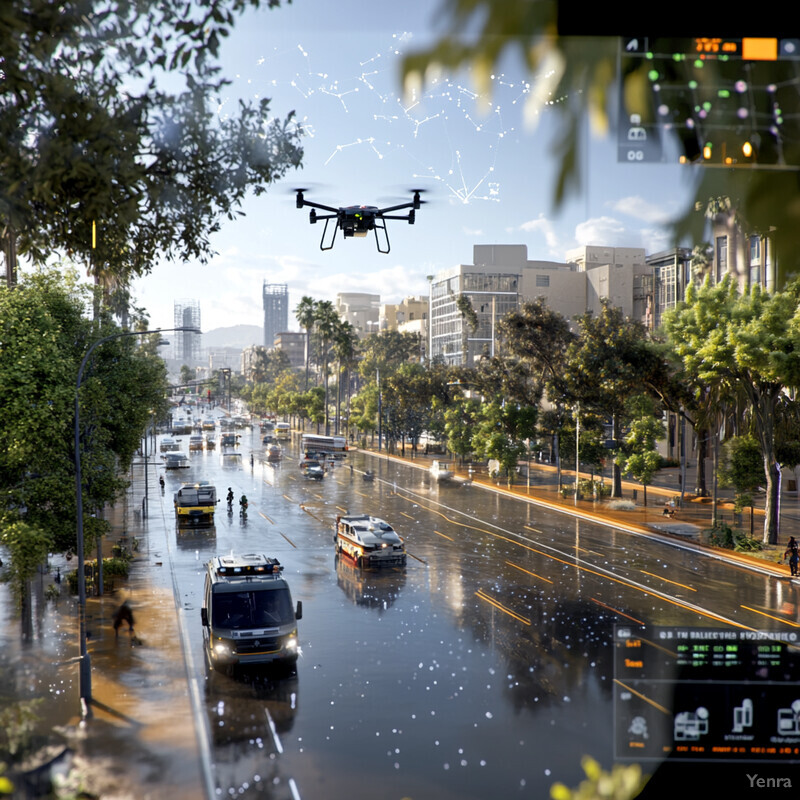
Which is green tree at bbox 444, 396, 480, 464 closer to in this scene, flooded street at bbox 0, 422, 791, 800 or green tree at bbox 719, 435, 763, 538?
flooded street at bbox 0, 422, 791, 800

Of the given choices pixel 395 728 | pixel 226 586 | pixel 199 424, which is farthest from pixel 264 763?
pixel 199 424

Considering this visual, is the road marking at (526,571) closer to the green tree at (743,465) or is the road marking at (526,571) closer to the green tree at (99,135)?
the green tree at (743,465)

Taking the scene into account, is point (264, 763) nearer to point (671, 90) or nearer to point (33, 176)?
point (33, 176)

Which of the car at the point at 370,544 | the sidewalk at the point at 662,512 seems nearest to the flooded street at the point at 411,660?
the car at the point at 370,544

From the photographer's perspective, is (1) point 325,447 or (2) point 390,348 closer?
(1) point 325,447

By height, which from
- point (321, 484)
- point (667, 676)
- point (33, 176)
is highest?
point (33, 176)
